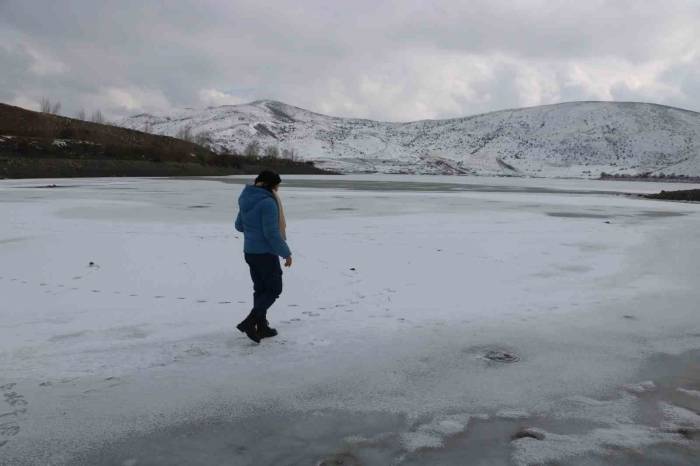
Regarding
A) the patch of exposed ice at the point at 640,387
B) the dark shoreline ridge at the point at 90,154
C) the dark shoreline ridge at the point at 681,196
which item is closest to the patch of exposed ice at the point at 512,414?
the patch of exposed ice at the point at 640,387

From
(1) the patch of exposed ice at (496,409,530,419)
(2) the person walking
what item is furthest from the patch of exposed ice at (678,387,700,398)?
(2) the person walking

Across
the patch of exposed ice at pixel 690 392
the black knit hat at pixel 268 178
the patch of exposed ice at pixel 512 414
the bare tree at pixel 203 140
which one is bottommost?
the patch of exposed ice at pixel 512 414

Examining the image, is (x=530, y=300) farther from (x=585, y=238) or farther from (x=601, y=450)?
(x=585, y=238)

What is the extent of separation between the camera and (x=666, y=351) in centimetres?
524

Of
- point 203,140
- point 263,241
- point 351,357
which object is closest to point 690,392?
point 351,357

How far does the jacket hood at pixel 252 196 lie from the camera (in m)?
5.21

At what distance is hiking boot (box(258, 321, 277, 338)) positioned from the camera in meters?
5.39

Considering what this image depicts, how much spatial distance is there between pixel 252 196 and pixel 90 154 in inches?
2361

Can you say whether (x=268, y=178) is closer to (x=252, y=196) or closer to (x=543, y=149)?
(x=252, y=196)

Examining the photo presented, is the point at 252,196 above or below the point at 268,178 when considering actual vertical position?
below

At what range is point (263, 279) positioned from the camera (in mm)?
5355

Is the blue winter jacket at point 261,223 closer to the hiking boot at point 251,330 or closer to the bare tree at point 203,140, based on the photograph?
the hiking boot at point 251,330

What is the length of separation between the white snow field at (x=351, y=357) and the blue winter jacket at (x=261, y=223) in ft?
2.98

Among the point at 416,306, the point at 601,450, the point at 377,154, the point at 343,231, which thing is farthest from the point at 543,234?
the point at 377,154
